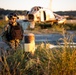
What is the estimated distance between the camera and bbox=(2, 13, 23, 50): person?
10.4 meters

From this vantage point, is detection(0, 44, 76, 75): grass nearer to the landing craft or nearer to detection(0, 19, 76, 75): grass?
detection(0, 19, 76, 75): grass

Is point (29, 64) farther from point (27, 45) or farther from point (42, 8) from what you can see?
point (42, 8)

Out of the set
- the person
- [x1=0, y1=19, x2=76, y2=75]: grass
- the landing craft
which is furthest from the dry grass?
the landing craft

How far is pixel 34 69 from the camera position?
27.0 ft

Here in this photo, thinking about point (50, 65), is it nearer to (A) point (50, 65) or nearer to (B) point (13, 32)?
(A) point (50, 65)

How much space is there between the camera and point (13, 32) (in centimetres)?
1037

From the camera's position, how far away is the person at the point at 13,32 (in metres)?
10.4

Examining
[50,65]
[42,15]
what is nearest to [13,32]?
[50,65]

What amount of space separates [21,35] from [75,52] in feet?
11.9

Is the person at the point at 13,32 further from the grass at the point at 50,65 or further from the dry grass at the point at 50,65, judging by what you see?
the dry grass at the point at 50,65

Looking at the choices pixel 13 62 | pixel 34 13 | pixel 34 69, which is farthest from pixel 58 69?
pixel 34 13

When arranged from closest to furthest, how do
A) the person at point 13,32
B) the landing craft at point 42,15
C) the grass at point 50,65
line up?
the grass at point 50,65, the person at point 13,32, the landing craft at point 42,15

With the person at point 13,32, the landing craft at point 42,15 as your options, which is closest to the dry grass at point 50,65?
the person at point 13,32

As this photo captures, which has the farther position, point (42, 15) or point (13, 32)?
point (42, 15)
